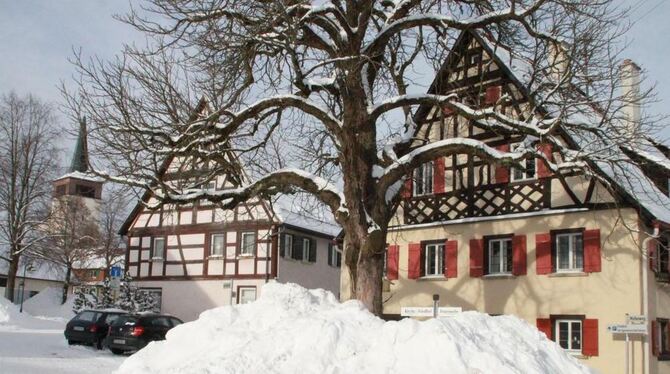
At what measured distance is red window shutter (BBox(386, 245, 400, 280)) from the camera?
24500 millimetres

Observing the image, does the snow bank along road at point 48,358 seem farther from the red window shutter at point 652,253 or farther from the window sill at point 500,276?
the red window shutter at point 652,253

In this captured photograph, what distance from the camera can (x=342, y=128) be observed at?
15.2 metres

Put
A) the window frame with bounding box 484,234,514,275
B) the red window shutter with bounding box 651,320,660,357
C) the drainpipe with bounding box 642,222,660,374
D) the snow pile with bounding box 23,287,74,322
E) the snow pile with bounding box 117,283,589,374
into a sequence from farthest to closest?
the snow pile with bounding box 23,287,74,322, the window frame with bounding box 484,234,514,275, the red window shutter with bounding box 651,320,660,357, the drainpipe with bounding box 642,222,660,374, the snow pile with bounding box 117,283,589,374

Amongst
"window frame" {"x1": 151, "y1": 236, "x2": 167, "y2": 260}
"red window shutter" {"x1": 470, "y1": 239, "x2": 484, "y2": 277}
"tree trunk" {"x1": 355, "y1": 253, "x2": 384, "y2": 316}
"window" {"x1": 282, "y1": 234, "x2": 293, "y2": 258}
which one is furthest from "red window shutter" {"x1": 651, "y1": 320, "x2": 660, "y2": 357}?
"window frame" {"x1": 151, "y1": 236, "x2": 167, "y2": 260}

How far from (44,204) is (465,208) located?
100ft

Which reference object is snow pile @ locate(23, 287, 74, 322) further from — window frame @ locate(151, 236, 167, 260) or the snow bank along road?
the snow bank along road

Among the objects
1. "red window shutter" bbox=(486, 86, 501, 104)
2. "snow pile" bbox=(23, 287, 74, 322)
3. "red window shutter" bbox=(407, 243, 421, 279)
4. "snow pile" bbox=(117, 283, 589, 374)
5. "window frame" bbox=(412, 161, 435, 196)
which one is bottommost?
"snow pile" bbox=(23, 287, 74, 322)

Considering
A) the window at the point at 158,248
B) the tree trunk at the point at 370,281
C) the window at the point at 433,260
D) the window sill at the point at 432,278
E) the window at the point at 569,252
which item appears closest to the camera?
the tree trunk at the point at 370,281

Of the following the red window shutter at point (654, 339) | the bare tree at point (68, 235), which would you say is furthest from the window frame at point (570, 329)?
the bare tree at point (68, 235)

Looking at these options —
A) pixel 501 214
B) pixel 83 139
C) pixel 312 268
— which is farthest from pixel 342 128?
pixel 312 268

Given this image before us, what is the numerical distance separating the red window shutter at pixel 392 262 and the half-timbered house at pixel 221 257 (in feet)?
27.6

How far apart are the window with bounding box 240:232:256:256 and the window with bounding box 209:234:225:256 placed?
121 centimetres

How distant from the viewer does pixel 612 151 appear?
51.3 feet

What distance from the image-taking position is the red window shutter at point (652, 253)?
740 inches
